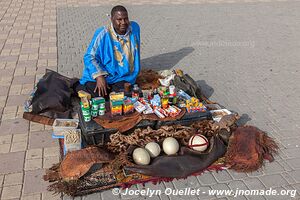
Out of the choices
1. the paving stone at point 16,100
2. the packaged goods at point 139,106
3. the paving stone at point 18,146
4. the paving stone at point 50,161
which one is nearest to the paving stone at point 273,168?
the packaged goods at point 139,106

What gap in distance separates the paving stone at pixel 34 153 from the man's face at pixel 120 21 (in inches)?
76.8

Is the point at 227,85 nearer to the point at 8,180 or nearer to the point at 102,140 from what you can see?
the point at 102,140

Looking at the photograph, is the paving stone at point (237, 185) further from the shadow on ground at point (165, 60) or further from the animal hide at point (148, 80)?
the shadow on ground at point (165, 60)

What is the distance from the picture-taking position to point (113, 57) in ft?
15.4

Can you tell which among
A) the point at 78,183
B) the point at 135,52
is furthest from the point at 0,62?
the point at 78,183

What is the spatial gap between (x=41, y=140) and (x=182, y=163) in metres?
1.88

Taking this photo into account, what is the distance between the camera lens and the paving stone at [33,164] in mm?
3691

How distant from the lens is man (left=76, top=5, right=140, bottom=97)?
449 cm

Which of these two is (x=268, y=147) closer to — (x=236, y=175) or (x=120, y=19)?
(x=236, y=175)

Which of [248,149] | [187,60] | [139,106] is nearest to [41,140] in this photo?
[139,106]

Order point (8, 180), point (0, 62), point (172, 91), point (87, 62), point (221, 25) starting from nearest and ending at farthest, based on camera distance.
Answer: point (8, 180) → point (172, 91) → point (87, 62) → point (0, 62) → point (221, 25)

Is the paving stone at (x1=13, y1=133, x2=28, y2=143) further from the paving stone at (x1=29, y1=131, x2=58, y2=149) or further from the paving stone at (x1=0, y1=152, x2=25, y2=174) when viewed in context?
the paving stone at (x1=0, y1=152, x2=25, y2=174)

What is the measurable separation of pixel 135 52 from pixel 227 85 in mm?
1923

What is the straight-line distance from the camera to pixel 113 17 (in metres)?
4.43
